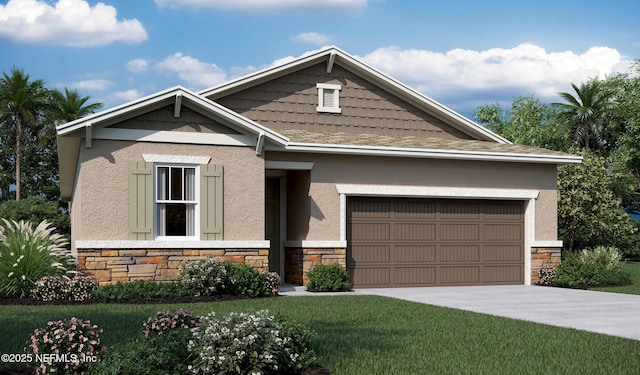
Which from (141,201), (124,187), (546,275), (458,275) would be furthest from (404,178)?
(124,187)

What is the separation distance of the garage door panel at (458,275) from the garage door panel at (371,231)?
175cm

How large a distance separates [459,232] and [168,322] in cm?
1256

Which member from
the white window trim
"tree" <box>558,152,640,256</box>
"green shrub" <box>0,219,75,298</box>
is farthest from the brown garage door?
"tree" <box>558,152,640,256</box>

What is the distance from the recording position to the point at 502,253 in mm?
19828

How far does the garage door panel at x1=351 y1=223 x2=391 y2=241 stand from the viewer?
60.7 feet

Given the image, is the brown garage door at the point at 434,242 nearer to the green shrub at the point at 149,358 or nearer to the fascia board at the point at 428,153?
the fascia board at the point at 428,153

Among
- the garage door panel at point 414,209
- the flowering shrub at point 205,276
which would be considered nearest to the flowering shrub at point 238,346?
the flowering shrub at point 205,276

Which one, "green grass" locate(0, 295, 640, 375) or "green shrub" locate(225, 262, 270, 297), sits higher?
"green shrub" locate(225, 262, 270, 297)

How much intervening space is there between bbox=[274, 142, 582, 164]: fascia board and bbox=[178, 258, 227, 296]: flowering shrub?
3.36m

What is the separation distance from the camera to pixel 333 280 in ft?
56.6

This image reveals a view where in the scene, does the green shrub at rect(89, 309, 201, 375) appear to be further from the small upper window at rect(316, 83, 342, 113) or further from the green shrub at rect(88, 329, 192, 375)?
the small upper window at rect(316, 83, 342, 113)

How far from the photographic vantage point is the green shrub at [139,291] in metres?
14.5

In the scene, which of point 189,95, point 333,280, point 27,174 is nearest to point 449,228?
point 333,280

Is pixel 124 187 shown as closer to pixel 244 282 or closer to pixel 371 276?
pixel 244 282
